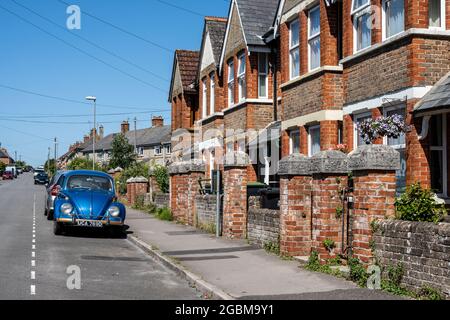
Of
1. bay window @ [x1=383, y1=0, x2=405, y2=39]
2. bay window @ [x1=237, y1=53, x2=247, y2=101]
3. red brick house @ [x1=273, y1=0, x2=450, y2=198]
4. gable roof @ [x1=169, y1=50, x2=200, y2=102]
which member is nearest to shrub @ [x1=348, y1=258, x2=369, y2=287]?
red brick house @ [x1=273, y1=0, x2=450, y2=198]

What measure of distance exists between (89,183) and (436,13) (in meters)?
10.9

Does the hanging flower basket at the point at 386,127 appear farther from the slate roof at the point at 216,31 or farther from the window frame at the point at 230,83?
the slate roof at the point at 216,31

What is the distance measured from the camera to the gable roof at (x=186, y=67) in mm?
32719

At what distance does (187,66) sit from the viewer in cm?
3388

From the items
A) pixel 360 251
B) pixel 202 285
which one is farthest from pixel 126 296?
pixel 360 251

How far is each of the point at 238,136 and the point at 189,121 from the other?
9.85m

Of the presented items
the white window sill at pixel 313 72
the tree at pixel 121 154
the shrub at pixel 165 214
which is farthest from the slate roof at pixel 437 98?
the tree at pixel 121 154

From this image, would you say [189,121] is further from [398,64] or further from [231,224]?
[398,64]

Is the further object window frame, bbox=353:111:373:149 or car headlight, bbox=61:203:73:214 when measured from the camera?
car headlight, bbox=61:203:73:214

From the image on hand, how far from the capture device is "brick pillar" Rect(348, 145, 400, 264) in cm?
907

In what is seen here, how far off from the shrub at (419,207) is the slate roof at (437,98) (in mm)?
3007

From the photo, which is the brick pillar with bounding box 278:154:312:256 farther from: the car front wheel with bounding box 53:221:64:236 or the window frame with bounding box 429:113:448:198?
the car front wheel with bounding box 53:221:64:236

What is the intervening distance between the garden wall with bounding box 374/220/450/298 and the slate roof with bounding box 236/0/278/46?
47.0 ft

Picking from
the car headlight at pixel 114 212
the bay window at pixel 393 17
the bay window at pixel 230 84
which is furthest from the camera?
the bay window at pixel 230 84
